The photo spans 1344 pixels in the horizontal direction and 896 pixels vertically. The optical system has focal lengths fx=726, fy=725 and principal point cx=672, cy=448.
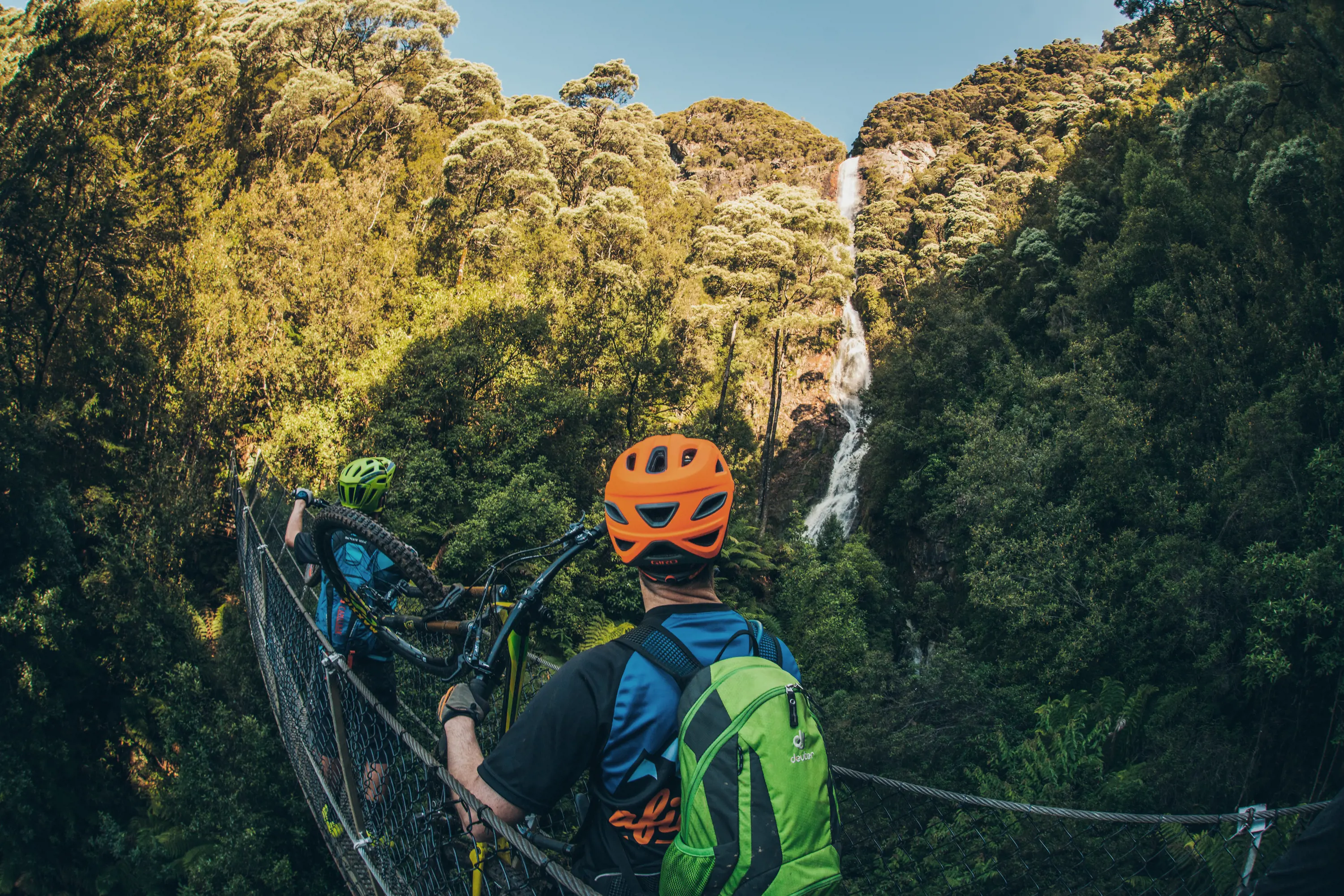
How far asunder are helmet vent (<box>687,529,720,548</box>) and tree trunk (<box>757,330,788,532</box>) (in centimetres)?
2223

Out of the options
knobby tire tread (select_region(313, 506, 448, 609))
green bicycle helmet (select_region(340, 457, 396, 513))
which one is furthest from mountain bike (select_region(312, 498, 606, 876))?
green bicycle helmet (select_region(340, 457, 396, 513))

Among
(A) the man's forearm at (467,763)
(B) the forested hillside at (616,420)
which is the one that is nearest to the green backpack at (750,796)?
(A) the man's forearm at (467,763)

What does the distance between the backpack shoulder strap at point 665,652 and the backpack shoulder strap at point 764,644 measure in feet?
0.55

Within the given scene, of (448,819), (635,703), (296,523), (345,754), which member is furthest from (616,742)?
(296,523)

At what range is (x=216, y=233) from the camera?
50.2 feet

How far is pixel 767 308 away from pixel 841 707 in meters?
14.6

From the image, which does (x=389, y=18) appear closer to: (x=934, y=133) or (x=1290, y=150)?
(x=1290, y=150)

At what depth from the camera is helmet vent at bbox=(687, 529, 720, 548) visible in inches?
59.2

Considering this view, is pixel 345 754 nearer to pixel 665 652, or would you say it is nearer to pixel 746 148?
pixel 665 652

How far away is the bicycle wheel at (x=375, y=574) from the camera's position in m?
2.67

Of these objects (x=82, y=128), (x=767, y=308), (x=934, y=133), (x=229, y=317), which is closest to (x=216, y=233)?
(x=229, y=317)

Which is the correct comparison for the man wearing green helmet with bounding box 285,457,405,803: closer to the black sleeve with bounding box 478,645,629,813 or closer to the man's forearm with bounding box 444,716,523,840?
the man's forearm with bounding box 444,716,523,840

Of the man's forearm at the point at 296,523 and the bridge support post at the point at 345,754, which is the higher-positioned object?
the man's forearm at the point at 296,523

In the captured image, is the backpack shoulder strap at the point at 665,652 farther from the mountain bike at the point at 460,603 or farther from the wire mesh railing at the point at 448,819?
the mountain bike at the point at 460,603
